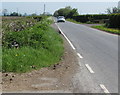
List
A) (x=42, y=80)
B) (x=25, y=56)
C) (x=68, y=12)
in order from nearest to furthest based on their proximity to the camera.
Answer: (x=42, y=80), (x=25, y=56), (x=68, y=12)

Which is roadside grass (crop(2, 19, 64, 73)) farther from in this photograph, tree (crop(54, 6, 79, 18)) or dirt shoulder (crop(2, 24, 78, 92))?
tree (crop(54, 6, 79, 18))

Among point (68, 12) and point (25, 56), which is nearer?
point (25, 56)

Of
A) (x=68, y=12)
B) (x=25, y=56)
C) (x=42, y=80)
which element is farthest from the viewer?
(x=68, y=12)

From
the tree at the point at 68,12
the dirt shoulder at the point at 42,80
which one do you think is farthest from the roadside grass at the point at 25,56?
the tree at the point at 68,12

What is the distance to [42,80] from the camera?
6809 mm

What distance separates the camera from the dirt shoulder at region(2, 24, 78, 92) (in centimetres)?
602

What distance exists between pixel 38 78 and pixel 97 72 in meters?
2.01

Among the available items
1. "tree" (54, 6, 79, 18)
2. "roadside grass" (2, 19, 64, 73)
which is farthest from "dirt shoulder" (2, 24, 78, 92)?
"tree" (54, 6, 79, 18)

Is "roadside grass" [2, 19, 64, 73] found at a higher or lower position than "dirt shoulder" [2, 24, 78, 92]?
higher

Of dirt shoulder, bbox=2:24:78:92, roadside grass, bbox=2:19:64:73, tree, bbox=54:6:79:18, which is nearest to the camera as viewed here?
dirt shoulder, bbox=2:24:78:92

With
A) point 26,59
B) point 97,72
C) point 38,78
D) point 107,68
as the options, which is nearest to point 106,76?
point 97,72

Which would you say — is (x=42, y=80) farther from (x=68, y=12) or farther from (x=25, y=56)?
(x=68, y=12)

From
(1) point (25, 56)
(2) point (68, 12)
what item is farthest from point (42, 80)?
(2) point (68, 12)

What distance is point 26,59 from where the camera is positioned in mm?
8469
